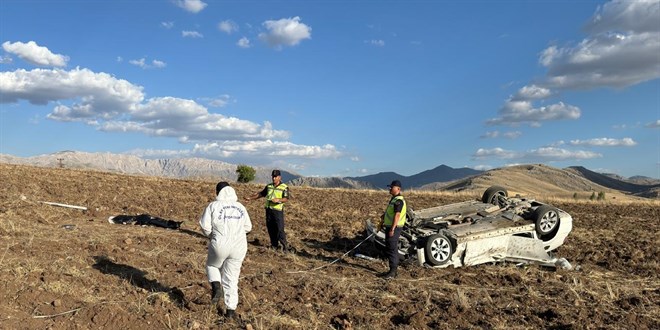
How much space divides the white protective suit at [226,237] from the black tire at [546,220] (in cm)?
682

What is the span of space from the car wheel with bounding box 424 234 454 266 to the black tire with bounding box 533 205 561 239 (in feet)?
7.39

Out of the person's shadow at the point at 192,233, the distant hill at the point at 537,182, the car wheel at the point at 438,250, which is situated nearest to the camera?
the car wheel at the point at 438,250

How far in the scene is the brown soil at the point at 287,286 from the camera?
18.3 feet

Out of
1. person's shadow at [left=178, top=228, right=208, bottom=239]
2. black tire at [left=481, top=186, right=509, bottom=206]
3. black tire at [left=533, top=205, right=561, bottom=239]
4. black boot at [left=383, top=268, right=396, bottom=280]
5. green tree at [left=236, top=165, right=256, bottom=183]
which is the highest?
green tree at [left=236, top=165, right=256, bottom=183]

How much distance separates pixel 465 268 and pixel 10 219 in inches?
398

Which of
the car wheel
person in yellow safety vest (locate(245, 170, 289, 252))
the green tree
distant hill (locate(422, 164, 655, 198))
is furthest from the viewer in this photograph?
distant hill (locate(422, 164, 655, 198))

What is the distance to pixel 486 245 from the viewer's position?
30.5ft

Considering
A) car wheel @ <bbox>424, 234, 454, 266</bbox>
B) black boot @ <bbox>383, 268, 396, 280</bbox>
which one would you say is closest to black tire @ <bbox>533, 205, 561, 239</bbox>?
car wheel @ <bbox>424, 234, 454, 266</bbox>

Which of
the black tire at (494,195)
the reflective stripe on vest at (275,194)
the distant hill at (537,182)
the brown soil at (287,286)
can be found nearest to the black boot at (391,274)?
the brown soil at (287,286)

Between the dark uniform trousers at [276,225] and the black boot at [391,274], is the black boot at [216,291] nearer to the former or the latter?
the black boot at [391,274]

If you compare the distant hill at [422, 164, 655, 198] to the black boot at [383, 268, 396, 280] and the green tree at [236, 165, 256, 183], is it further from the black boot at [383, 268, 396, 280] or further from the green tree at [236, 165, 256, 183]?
the black boot at [383, 268, 396, 280]

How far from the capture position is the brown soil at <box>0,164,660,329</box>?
559 centimetres

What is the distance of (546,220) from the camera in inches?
394

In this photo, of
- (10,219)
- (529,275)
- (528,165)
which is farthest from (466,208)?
(528,165)
